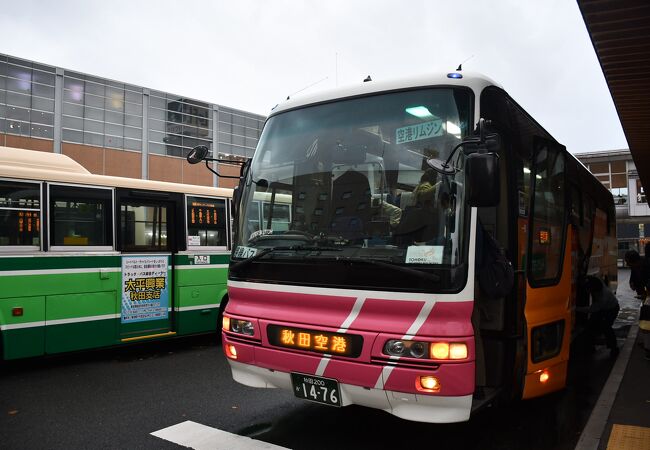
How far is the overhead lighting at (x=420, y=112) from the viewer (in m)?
3.90

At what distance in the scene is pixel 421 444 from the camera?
172 inches

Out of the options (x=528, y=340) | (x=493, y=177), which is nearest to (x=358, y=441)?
(x=528, y=340)

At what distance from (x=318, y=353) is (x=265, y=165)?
182 centimetres

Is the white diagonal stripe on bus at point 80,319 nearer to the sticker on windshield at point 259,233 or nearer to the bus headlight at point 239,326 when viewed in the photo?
the bus headlight at point 239,326

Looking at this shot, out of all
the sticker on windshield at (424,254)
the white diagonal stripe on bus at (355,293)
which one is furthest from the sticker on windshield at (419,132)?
the white diagonal stripe on bus at (355,293)

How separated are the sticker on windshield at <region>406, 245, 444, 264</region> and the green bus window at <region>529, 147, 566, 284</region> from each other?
4.35 feet

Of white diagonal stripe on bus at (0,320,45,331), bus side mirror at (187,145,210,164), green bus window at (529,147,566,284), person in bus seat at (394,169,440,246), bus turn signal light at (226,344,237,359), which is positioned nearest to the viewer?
person in bus seat at (394,169,440,246)

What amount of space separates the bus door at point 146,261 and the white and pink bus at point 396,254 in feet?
11.4

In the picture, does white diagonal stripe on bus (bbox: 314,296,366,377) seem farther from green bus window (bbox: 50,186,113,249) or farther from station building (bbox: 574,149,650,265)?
station building (bbox: 574,149,650,265)

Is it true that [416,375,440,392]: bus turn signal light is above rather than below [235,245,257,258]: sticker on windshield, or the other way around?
below

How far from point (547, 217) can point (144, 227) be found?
5.72m

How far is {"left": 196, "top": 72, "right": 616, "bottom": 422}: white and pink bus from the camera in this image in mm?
3484

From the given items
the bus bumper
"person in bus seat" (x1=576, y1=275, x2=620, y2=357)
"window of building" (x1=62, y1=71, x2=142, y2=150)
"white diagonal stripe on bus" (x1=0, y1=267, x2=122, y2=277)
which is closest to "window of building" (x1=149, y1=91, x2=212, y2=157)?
"window of building" (x1=62, y1=71, x2=142, y2=150)

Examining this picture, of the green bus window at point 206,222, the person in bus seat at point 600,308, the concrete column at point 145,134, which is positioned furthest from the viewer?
the concrete column at point 145,134
